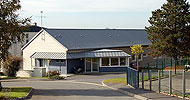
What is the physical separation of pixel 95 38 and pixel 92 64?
20.4 ft

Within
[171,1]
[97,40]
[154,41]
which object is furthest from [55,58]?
[171,1]

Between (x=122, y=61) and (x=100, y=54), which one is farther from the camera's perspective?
(x=122, y=61)

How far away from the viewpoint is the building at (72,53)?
141 feet

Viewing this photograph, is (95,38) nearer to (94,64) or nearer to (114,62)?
(94,64)

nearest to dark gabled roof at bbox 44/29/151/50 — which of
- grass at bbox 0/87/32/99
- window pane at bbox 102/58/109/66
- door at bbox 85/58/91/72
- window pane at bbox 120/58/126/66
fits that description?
door at bbox 85/58/91/72

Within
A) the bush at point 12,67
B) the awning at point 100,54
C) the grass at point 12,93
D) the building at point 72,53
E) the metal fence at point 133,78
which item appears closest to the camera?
the grass at point 12,93

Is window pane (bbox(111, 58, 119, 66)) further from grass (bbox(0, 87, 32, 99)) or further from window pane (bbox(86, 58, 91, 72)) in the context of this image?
grass (bbox(0, 87, 32, 99))

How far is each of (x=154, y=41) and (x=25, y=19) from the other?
15.2 meters

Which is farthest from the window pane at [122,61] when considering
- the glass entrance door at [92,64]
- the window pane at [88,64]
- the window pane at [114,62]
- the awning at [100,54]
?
the window pane at [88,64]

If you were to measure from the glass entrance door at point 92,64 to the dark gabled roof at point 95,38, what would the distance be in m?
2.04

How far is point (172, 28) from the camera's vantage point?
1244 inches

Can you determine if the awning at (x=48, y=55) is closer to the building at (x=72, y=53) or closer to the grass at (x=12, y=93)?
the building at (x=72, y=53)

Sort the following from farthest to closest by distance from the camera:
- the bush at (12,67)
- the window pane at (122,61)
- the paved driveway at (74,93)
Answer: the window pane at (122,61), the bush at (12,67), the paved driveway at (74,93)

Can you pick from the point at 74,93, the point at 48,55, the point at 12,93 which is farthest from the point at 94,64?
the point at 12,93
